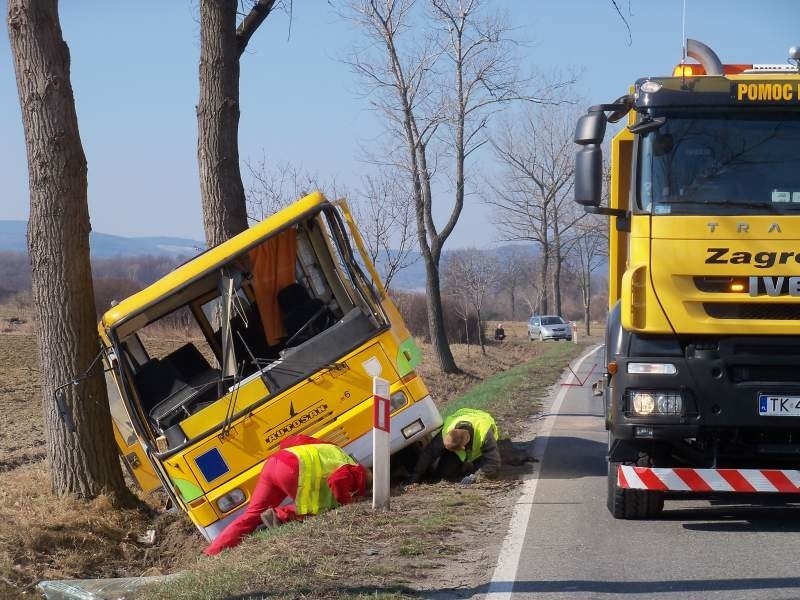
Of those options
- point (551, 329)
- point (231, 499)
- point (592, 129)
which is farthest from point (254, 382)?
point (551, 329)

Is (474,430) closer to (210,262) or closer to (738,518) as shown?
(738,518)

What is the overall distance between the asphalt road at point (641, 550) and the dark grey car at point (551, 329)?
4255 centimetres

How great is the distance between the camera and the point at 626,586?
6.42 m

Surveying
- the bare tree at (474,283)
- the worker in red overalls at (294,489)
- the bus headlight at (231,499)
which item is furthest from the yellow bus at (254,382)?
the bare tree at (474,283)

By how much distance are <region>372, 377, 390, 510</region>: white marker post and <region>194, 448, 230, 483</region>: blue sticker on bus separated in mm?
1639

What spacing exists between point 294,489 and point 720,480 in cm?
351

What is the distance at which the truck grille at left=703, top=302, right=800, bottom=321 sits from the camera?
7637mm

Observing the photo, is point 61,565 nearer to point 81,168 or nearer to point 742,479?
point 81,168

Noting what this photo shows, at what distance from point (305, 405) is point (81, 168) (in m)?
3.39

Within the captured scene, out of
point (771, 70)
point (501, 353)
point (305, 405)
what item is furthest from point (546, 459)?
point (501, 353)

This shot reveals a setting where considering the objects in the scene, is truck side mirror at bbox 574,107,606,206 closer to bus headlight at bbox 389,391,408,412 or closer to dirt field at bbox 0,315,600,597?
dirt field at bbox 0,315,600,597

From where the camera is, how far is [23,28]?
10516 mm

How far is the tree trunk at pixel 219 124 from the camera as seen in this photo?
45.0ft

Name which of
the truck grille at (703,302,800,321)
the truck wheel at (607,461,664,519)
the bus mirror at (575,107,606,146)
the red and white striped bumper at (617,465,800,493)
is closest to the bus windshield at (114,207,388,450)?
the truck wheel at (607,461,664,519)
